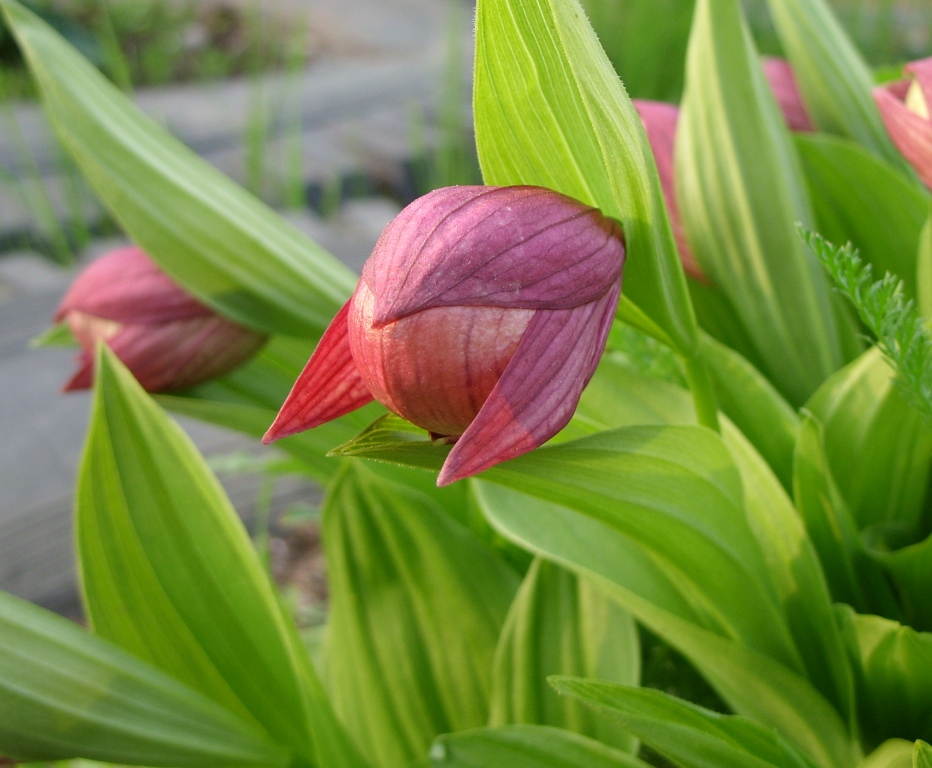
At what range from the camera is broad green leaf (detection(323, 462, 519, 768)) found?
474 millimetres

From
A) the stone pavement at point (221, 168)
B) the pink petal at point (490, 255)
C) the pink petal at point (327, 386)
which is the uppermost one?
the pink petal at point (490, 255)

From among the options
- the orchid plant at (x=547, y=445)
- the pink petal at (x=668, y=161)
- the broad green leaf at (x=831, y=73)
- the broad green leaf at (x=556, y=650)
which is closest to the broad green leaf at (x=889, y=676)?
the orchid plant at (x=547, y=445)

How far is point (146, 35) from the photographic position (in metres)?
3.31

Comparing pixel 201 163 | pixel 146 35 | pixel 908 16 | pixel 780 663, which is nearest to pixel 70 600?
pixel 201 163

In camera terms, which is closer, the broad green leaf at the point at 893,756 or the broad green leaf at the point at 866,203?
the broad green leaf at the point at 893,756

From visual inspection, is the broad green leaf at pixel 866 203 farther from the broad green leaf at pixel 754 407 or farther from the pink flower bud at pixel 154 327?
the pink flower bud at pixel 154 327

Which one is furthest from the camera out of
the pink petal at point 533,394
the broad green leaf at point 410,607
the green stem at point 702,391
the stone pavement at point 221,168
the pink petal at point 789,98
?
the stone pavement at point 221,168

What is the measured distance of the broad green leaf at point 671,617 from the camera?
389 mm

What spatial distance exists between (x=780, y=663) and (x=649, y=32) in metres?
1.22

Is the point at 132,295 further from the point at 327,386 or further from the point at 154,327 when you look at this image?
the point at 327,386

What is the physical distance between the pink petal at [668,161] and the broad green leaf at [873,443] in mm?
113

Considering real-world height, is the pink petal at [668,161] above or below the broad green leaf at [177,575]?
above

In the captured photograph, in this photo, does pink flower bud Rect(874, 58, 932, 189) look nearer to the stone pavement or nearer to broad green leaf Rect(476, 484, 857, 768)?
broad green leaf Rect(476, 484, 857, 768)

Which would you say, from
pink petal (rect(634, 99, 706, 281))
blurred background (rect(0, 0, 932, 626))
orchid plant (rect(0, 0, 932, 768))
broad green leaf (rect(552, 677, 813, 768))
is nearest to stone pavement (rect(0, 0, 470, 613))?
blurred background (rect(0, 0, 932, 626))
